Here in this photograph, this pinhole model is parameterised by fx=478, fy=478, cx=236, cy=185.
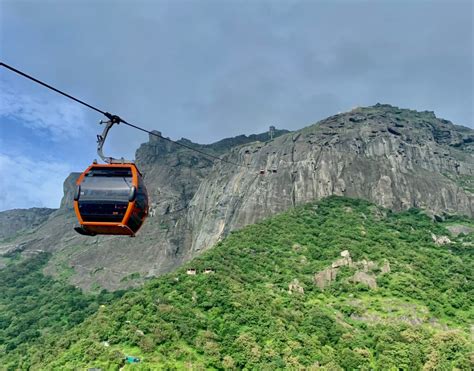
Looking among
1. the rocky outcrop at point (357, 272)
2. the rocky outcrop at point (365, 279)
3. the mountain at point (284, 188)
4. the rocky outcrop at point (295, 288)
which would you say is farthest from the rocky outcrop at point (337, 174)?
the rocky outcrop at point (365, 279)

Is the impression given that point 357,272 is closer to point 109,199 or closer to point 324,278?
point 324,278

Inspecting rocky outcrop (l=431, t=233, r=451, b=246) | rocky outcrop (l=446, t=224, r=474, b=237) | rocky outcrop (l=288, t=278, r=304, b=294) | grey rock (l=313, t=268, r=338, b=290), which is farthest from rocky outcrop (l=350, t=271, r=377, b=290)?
rocky outcrop (l=446, t=224, r=474, b=237)

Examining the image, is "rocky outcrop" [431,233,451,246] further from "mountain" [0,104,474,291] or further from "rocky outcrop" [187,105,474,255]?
"rocky outcrop" [187,105,474,255]

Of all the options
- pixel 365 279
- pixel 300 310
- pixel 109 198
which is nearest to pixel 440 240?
pixel 365 279

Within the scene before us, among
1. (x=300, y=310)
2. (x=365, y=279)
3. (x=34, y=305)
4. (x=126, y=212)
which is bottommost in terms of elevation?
(x=34, y=305)

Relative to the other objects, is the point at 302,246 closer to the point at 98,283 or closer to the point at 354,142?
the point at 354,142

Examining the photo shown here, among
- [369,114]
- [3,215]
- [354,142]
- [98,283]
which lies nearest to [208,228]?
[98,283]
